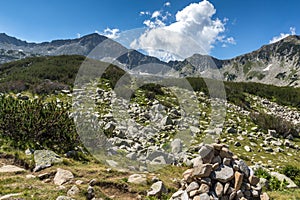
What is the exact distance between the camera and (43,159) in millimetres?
7926

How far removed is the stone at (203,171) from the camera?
6.23 meters

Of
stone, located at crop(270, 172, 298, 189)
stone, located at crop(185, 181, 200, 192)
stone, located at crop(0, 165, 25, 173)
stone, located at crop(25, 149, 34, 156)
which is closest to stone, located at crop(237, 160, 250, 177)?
stone, located at crop(185, 181, 200, 192)

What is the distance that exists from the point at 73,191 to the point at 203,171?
10.3 ft

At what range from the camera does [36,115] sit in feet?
34.0

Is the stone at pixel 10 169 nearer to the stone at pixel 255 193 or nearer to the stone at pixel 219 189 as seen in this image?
the stone at pixel 219 189

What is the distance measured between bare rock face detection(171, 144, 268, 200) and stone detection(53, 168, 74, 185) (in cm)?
285

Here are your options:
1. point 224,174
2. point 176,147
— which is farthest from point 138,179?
point 176,147

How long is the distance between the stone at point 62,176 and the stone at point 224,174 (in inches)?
152

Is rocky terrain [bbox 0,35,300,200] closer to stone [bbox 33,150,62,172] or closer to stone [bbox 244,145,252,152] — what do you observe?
stone [bbox 33,150,62,172]

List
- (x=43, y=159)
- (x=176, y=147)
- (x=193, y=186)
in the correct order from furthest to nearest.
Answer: (x=176, y=147) < (x=43, y=159) < (x=193, y=186)

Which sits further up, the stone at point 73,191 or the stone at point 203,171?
the stone at point 203,171

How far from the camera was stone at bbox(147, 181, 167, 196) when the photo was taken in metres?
6.48

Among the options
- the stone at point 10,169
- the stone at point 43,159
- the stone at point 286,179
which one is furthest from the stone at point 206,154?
the stone at point 10,169

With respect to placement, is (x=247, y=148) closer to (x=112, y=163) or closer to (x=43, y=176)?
(x=112, y=163)
